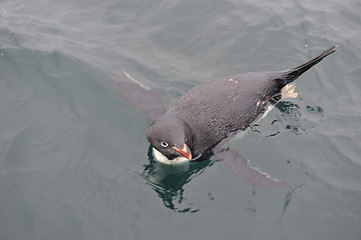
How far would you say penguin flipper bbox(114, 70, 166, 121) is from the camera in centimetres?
729

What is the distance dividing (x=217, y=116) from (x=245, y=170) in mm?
1184

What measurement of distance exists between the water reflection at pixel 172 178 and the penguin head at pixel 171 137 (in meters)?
0.34

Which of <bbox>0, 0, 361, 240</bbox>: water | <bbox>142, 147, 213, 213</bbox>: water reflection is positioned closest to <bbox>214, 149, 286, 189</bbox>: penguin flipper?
<bbox>0, 0, 361, 240</bbox>: water

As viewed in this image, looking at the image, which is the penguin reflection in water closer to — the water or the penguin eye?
the penguin eye

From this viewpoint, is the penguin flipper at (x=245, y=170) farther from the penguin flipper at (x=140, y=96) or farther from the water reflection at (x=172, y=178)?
the penguin flipper at (x=140, y=96)

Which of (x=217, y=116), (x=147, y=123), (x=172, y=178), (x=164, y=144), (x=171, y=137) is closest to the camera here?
(x=171, y=137)

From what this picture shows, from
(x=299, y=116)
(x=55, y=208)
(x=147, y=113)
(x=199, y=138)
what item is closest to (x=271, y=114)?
(x=299, y=116)

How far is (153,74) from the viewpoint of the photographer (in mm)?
8578

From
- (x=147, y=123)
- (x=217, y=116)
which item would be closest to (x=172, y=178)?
(x=147, y=123)

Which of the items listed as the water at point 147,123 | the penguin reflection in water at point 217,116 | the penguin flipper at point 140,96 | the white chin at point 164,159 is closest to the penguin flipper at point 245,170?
the penguin reflection in water at point 217,116

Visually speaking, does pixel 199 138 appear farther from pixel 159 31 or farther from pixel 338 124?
pixel 159 31

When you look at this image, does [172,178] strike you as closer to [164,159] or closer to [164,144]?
[164,159]

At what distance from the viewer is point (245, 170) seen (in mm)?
6453

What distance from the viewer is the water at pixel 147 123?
5797 mm
